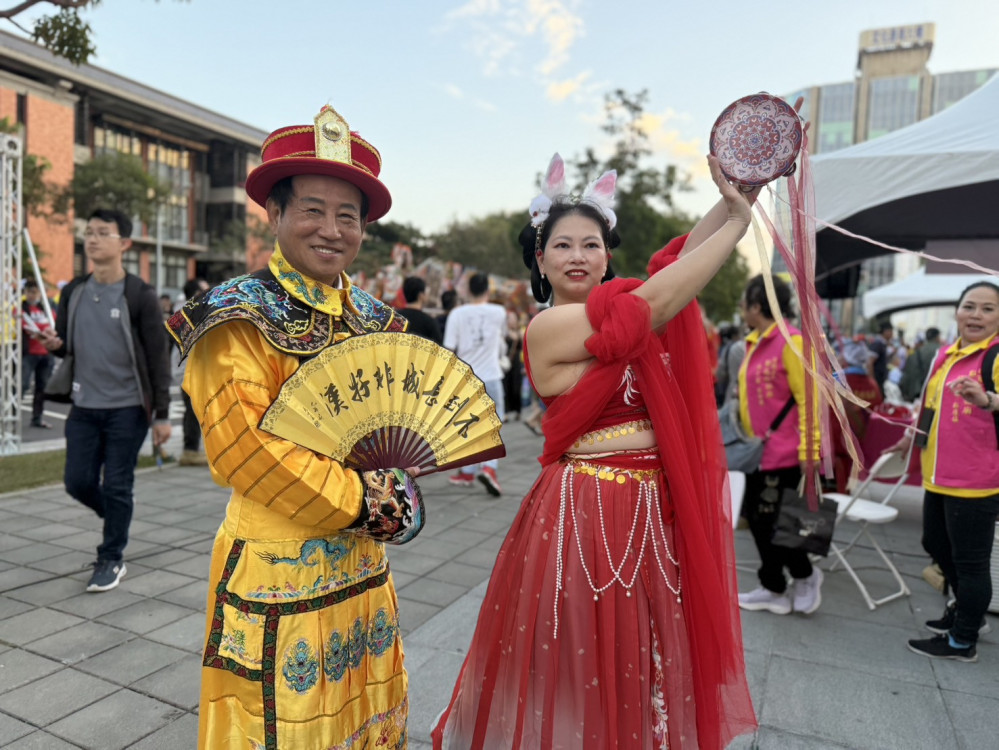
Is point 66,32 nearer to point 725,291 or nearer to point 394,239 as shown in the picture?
point 394,239

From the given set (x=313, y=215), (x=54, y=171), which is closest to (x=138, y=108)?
(x=54, y=171)

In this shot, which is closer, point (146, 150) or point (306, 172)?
point (306, 172)

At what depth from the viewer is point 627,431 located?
182 cm

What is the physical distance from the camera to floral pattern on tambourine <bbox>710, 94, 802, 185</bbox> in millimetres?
1640

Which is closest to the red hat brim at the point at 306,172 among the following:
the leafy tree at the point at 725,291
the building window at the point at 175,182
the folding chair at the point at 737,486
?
the folding chair at the point at 737,486

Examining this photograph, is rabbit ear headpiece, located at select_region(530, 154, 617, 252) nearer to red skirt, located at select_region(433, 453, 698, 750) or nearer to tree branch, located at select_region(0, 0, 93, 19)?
red skirt, located at select_region(433, 453, 698, 750)

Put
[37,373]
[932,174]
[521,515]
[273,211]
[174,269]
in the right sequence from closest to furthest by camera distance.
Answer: [273,211] → [521,515] → [932,174] → [37,373] → [174,269]

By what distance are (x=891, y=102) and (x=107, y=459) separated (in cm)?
9820

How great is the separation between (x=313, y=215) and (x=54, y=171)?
3076 cm

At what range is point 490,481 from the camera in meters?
6.09

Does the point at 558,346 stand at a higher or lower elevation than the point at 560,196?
lower

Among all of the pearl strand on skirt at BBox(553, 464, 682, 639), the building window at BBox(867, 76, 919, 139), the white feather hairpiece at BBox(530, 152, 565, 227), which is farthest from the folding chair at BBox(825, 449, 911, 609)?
the building window at BBox(867, 76, 919, 139)

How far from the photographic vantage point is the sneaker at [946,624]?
331 centimetres

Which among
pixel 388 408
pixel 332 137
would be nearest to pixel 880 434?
pixel 388 408
